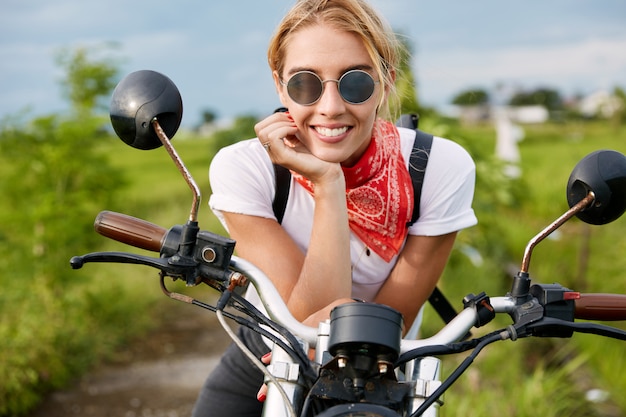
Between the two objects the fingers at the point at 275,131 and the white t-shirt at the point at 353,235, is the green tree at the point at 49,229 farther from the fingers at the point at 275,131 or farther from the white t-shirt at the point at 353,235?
the fingers at the point at 275,131

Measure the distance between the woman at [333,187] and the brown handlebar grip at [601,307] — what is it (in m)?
0.59

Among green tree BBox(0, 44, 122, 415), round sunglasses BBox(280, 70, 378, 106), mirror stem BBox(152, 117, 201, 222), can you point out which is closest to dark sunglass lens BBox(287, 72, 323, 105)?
round sunglasses BBox(280, 70, 378, 106)

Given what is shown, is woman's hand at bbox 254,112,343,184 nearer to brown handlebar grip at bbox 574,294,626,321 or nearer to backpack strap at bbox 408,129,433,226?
backpack strap at bbox 408,129,433,226

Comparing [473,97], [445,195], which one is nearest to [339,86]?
[445,195]

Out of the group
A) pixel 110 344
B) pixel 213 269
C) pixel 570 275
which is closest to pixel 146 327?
pixel 110 344

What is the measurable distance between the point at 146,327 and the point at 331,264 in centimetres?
564

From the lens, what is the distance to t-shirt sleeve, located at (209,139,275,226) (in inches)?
85.7

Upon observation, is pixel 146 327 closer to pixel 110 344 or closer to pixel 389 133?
pixel 110 344

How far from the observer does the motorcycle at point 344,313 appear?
1367 mm

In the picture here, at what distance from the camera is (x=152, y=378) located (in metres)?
6.17

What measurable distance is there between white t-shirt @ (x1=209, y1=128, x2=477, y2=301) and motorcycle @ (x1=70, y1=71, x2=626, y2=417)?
1.69 feet

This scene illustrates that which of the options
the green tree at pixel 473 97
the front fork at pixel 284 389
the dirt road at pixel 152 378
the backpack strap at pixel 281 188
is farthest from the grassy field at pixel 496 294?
the front fork at pixel 284 389

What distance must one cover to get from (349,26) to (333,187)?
456 millimetres

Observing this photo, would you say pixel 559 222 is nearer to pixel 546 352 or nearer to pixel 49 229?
pixel 49 229
